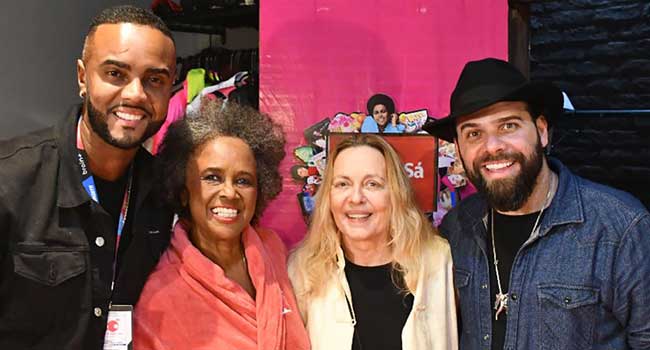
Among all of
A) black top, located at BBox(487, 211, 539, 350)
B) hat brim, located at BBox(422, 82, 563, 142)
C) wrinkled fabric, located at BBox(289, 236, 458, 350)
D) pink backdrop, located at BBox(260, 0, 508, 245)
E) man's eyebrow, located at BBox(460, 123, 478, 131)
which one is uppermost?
pink backdrop, located at BBox(260, 0, 508, 245)

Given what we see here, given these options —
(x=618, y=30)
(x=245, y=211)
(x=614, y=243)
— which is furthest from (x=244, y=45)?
(x=614, y=243)

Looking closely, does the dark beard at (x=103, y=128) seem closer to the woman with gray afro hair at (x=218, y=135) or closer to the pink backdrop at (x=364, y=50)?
the woman with gray afro hair at (x=218, y=135)

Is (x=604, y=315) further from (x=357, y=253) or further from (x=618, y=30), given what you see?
(x=618, y=30)

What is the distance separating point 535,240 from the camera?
2.12m

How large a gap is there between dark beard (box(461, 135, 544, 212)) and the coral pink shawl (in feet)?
2.70

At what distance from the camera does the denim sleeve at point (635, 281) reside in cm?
197

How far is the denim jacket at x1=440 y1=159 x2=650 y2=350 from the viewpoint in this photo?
2.00 meters

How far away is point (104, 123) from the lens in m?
1.94

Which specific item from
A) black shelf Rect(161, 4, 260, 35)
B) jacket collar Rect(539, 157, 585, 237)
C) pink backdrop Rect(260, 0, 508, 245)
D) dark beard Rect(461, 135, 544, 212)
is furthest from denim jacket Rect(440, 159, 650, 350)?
black shelf Rect(161, 4, 260, 35)

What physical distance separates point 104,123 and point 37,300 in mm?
547

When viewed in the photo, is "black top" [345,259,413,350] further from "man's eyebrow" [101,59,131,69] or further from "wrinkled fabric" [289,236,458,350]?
"man's eyebrow" [101,59,131,69]

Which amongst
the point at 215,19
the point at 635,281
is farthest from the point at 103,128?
the point at 215,19

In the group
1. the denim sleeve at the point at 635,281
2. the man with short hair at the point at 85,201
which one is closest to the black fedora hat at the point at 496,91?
the denim sleeve at the point at 635,281

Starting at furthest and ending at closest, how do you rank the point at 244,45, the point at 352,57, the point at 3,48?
the point at 244,45
the point at 3,48
the point at 352,57
